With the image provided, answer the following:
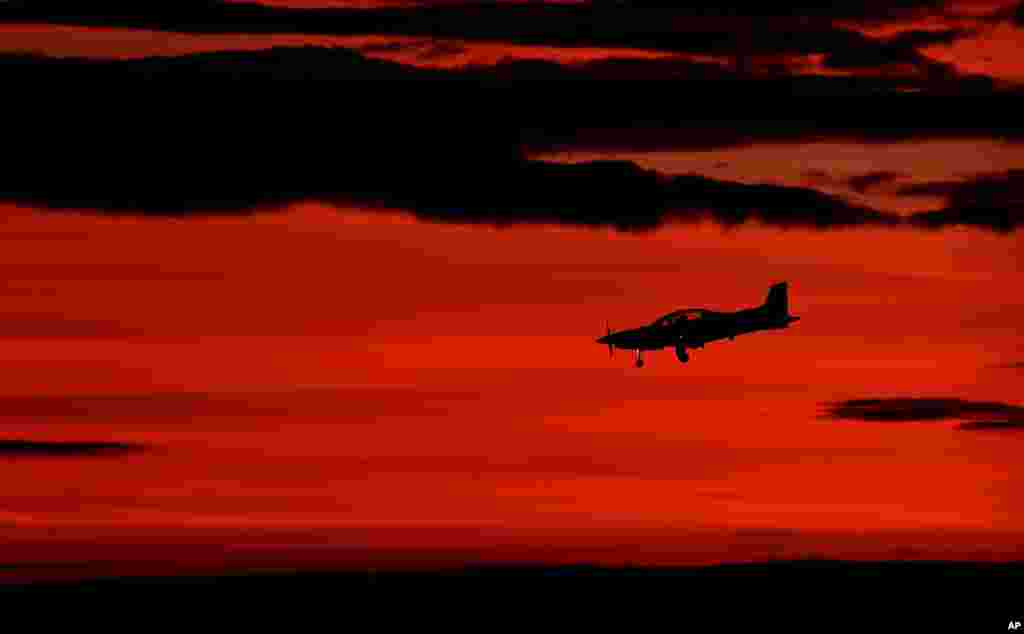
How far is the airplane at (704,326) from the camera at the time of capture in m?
144

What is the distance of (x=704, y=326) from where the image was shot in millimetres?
144625

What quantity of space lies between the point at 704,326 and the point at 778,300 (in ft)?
25.1

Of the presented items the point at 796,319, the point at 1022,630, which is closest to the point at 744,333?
the point at 796,319

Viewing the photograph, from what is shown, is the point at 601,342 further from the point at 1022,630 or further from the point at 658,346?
the point at 1022,630

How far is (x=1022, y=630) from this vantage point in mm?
189000

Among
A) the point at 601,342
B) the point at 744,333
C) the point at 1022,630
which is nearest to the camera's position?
the point at 744,333

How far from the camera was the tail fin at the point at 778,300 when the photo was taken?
148 metres

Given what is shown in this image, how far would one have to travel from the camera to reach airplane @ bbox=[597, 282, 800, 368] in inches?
5689

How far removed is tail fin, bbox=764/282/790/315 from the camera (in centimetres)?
14850

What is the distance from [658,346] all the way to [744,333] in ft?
22.4

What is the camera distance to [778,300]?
149m

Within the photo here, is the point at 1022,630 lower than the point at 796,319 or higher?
lower

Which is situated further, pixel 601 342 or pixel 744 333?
pixel 601 342

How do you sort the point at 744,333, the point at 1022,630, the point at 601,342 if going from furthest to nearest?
the point at 1022,630
the point at 601,342
the point at 744,333
